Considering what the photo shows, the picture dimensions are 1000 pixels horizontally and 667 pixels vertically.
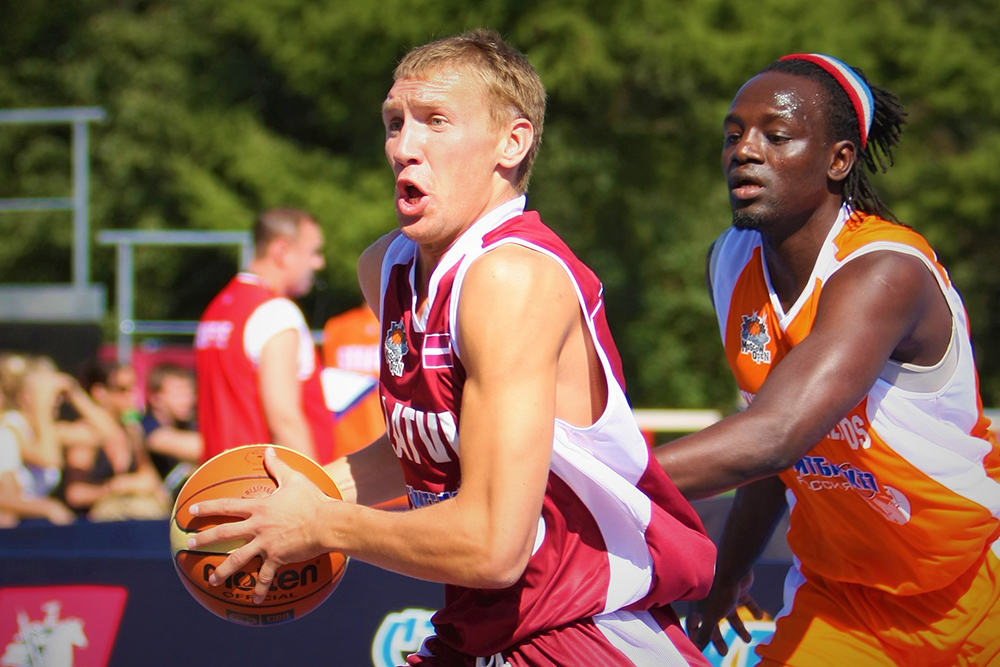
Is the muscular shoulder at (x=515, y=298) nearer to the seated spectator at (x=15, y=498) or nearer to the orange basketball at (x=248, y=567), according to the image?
the orange basketball at (x=248, y=567)

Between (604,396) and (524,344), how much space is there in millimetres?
307

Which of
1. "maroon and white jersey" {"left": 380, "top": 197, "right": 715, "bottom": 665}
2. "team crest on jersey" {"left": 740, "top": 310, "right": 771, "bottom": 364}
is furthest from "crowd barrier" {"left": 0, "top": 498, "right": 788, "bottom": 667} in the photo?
"maroon and white jersey" {"left": 380, "top": 197, "right": 715, "bottom": 665}

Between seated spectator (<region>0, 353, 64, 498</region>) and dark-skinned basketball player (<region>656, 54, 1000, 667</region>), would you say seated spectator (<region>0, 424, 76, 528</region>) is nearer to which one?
seated spectator (<region>0, 353, 64, 498</region>)

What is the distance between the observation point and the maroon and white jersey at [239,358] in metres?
5.65

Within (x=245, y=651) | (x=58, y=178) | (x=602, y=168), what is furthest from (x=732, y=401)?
(x=245, y=651)

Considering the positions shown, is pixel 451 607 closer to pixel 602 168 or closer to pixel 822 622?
pixel 822 622

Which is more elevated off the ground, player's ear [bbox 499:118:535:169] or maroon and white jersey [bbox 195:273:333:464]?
player's ear [bbox 499:118:535:169]

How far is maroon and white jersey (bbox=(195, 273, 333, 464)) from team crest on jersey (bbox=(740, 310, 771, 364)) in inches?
125

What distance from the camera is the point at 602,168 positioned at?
60.4 ft

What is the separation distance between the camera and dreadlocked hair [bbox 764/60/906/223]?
2.87 meters

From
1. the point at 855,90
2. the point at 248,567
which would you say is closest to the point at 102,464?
the point at 248,567

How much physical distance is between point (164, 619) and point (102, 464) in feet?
15.1

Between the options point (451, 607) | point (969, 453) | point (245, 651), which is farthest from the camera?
point (245, 651)

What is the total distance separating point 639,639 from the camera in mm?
2279
